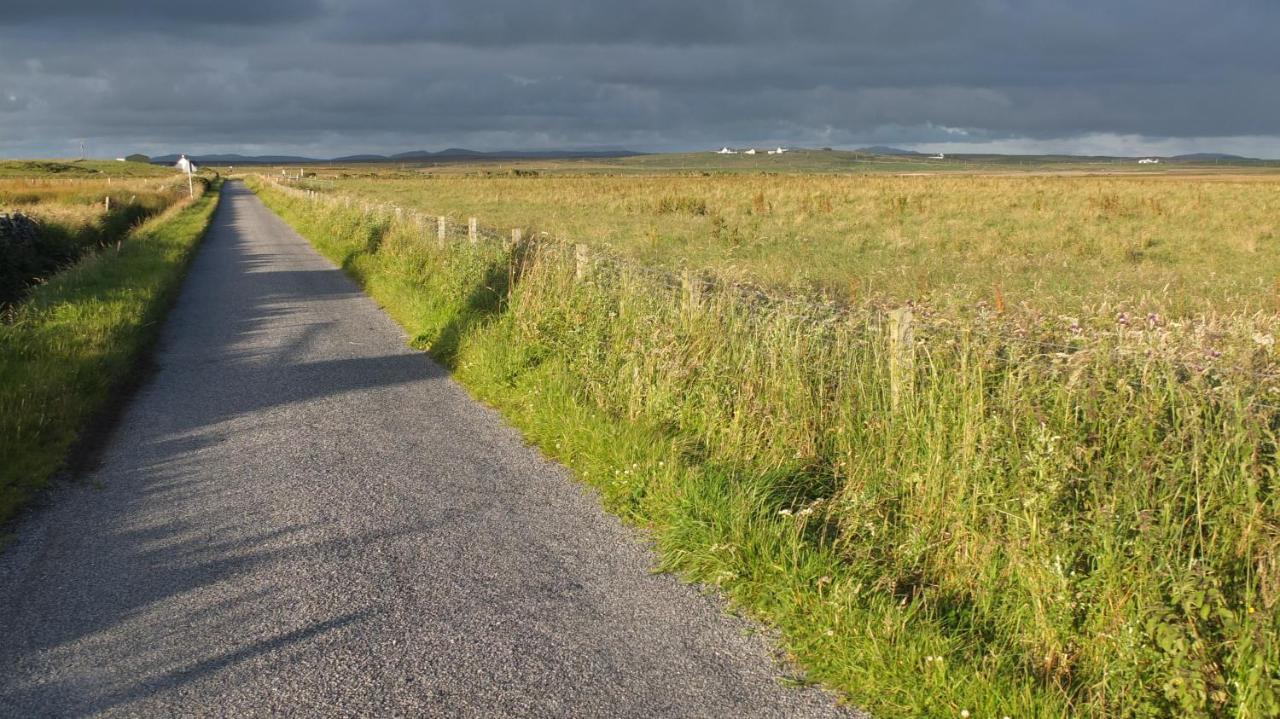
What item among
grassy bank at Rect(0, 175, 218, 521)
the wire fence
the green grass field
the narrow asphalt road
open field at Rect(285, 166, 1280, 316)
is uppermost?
the green grass field

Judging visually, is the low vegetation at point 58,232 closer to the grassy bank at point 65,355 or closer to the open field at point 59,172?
the grassy bank at point 65,355

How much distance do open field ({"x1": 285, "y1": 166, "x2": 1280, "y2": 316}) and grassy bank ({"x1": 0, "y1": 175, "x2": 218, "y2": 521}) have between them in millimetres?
5869

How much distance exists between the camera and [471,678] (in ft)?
12.9

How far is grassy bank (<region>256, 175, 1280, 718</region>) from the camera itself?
366cm

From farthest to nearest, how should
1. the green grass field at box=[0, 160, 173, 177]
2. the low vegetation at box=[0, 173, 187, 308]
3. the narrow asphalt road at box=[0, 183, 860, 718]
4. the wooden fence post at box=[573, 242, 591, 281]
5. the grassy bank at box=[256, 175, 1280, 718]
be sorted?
the green grass field at box=[0, 160, 173, 177] < the low vegetation at box=[0, 173, 187, 308] < the wooden fence post at box=[573, 242, 591, 281] < the narrow asphalt road at box=[0, 183, 860, 718] < the grassy bank at box=[256, 175, 1280, 718]

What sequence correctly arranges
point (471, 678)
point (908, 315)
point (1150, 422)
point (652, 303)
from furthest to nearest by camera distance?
point (652, 303) → point (908, 315) → point (1150, 422) → point (471, 678)

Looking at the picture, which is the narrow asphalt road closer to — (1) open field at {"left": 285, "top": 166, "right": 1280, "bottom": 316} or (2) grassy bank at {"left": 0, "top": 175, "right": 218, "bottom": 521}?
(2) grassy bank at {"left": 0, "top": 175, "right": 218, "bottom": 521}

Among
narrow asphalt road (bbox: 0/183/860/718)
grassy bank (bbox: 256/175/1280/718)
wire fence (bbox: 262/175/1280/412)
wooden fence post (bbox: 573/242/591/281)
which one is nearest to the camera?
grassy bank (bbox: 256/175/1280/718)

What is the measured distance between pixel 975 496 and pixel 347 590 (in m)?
2.99

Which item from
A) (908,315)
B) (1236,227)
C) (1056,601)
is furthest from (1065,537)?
(1236,227)

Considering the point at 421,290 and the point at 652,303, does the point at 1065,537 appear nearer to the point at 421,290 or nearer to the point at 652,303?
the point at 652,303

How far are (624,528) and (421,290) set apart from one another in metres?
9.60

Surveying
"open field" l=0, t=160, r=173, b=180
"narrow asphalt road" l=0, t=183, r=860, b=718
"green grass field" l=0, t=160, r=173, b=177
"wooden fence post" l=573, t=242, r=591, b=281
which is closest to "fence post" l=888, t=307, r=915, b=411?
"narrow asphalt road" l=0, t=183, r=860, b=718

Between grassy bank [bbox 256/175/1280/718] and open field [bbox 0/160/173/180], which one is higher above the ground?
open field [bbox 0/160/173/180]
